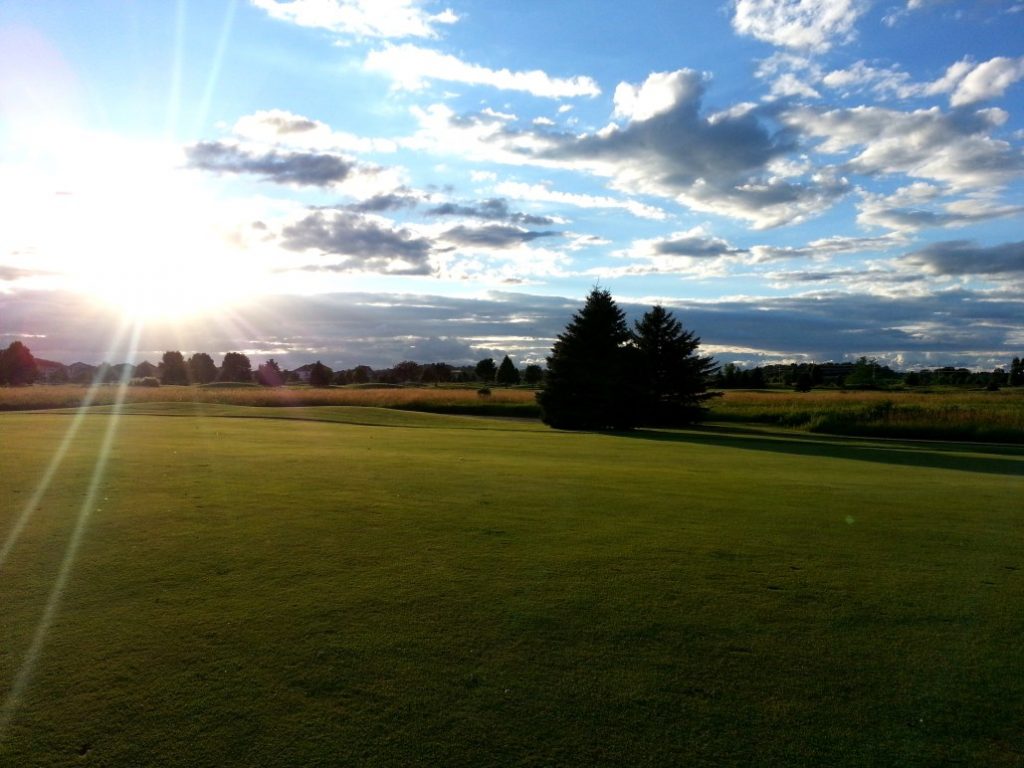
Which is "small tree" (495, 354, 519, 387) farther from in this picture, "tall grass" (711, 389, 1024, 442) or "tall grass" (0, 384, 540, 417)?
"tall grass" (711, 389, 1024, 442)

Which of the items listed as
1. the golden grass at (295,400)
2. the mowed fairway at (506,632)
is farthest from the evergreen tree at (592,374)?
the mowed fairway at (506,632)

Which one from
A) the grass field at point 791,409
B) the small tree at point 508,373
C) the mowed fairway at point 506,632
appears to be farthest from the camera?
the small tree at point 508,373

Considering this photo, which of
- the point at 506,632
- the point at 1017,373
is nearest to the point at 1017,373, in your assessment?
the point at 1017,373

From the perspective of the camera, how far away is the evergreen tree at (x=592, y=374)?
40.8 m

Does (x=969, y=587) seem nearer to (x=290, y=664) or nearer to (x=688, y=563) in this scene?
(x=688, y=563)

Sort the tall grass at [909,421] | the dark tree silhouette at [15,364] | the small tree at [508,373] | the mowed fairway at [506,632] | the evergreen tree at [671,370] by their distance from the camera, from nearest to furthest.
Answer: the mowed fairway at [506,632] < the tall grass at [909,421] < the evergreen tree at [671,370] < the dark tree silhouette at [15,364] < the small tree at [508,373]

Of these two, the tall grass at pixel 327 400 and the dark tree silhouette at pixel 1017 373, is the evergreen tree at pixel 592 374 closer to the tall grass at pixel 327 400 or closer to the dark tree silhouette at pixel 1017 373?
the tall grass at pixel 327 400

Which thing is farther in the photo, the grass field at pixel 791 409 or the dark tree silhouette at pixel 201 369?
the dark tree silhouette at pixel 201 369

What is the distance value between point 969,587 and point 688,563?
2.25 metres

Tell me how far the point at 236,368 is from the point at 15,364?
53616mm

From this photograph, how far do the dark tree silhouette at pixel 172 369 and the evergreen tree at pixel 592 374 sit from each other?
400 ft

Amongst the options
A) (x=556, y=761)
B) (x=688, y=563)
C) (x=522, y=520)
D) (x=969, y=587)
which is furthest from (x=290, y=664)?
(x=969, y=587)

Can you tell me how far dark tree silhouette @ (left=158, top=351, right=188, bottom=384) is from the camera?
145875 millimetres

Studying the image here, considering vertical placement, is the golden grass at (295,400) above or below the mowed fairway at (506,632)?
above
